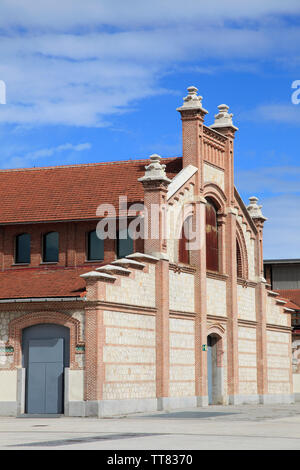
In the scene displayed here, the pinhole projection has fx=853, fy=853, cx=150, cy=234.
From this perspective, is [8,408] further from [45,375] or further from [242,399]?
[242,399]

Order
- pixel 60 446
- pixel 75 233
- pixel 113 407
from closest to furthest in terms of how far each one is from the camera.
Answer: pixel 60 446 → pixel 113 407 → pixel 75 233

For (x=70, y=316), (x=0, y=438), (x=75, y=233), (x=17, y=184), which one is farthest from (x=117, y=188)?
(x=0, y=438)

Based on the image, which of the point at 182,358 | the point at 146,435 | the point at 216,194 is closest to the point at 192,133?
the point at 216,194

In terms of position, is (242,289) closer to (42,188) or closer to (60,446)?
(42,188)

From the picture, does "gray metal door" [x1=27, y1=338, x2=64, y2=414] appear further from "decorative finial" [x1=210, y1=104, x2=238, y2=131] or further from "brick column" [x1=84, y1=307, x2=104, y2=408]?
"decorative finial" [x1=210, y1=104, x2=238, y2=131]

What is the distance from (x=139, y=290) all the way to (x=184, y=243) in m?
5.21

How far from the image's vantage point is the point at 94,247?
129 ft

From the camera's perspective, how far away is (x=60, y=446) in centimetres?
1819

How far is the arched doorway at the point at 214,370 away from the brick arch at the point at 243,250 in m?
5.17

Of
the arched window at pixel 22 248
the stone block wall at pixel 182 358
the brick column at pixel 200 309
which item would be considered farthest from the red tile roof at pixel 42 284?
the brick column at pixel 200 309

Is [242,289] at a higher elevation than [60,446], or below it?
higher
